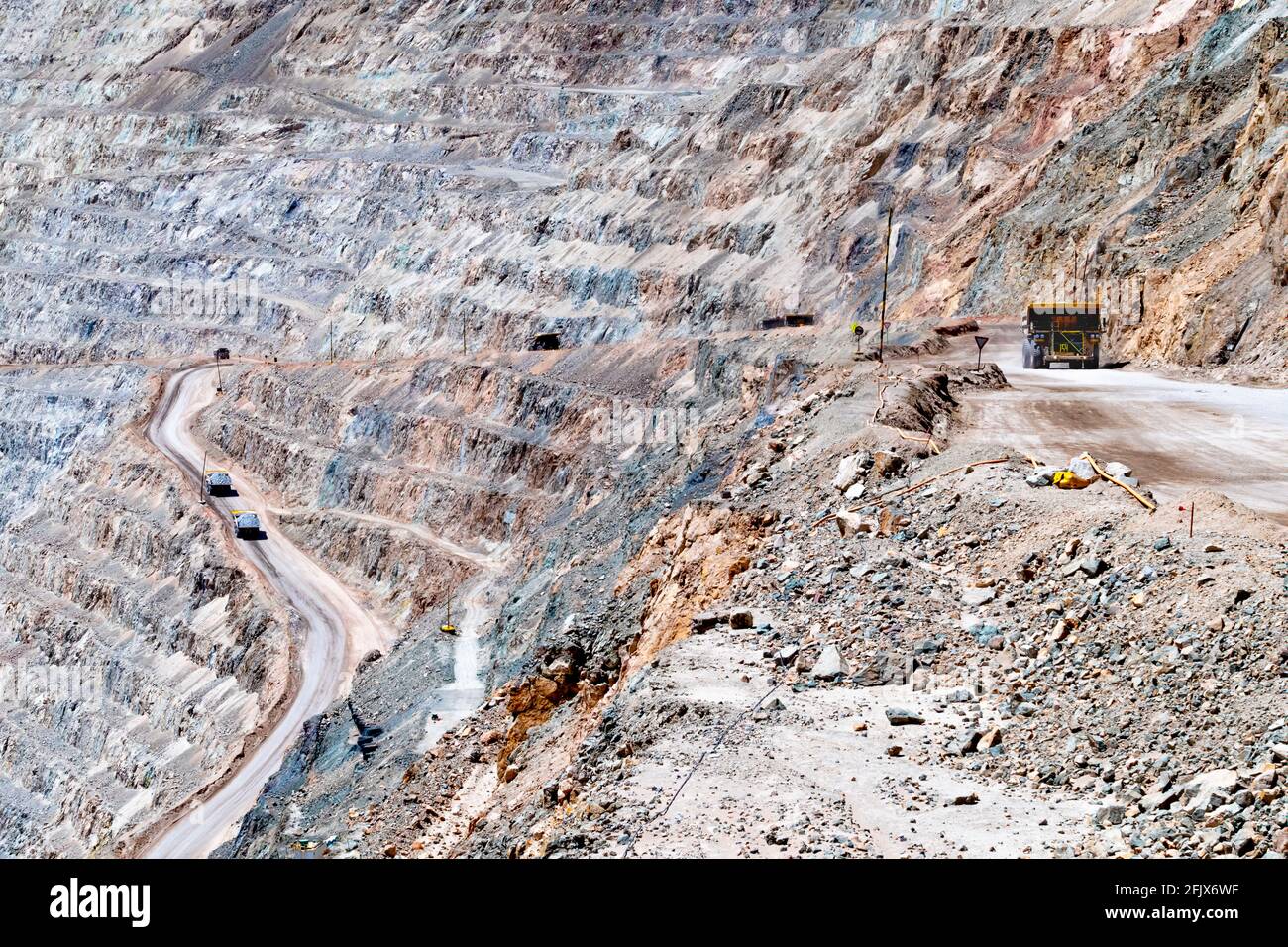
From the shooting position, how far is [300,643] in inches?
2419

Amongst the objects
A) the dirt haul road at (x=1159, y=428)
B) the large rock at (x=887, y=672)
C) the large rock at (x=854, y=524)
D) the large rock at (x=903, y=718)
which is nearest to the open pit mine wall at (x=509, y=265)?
the large rock at (x=854, y=524)

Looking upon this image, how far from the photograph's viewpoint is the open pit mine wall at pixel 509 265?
50.4 m

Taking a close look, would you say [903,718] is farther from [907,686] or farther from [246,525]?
[246,525]

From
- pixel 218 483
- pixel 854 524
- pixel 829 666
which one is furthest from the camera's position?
pixel 218 483

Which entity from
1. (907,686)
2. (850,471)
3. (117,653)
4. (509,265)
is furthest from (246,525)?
(907,686)

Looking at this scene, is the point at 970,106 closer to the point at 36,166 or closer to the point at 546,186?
the point at 546,186

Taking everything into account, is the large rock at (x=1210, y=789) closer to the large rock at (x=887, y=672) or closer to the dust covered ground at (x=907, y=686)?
the dust covered ground at (x=907, y=686)

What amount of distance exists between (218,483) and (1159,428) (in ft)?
183

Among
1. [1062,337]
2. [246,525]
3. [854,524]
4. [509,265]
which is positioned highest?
[854,524]

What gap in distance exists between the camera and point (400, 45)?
5472 inches

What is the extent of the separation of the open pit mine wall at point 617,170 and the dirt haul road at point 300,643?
1492cm

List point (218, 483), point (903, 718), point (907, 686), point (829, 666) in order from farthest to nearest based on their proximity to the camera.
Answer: point (218, 483) < point (829, 666) < point (907, 686) < point (903, 718)

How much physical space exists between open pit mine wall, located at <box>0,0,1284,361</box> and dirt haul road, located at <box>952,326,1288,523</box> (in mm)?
5457

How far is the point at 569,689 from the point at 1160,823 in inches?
507
